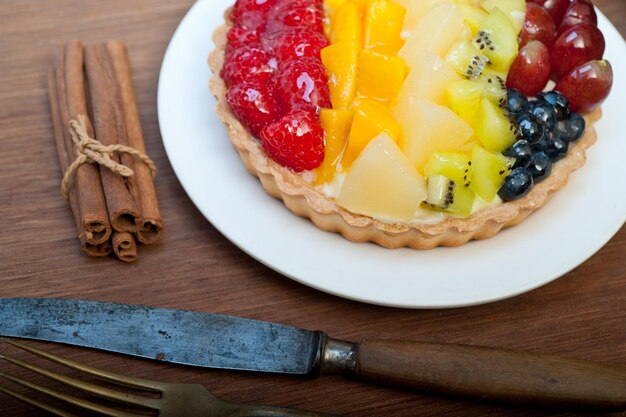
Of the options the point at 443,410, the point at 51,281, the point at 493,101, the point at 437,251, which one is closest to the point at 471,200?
the point at 437,251

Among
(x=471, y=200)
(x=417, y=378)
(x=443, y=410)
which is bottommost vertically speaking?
(x=443, y=410)

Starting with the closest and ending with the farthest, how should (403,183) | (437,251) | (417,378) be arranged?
(417,378) → (403,183) → (437,251)

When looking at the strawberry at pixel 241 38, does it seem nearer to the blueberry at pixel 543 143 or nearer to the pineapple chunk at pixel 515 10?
the pineapple chunk at pixel 515 10

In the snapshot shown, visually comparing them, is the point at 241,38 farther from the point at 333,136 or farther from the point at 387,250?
the point at 387,250

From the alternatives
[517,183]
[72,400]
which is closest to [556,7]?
[517,183]

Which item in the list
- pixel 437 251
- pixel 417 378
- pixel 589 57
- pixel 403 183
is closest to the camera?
pixel 417 378

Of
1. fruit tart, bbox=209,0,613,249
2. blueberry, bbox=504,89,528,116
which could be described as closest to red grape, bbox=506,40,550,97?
fruit tart, bbox=209,0,613,249

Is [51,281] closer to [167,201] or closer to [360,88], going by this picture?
[167,201]

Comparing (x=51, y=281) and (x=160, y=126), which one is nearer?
(x=51, y=281)

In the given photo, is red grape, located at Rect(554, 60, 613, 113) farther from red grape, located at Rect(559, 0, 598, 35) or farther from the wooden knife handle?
the wooden knife handle
